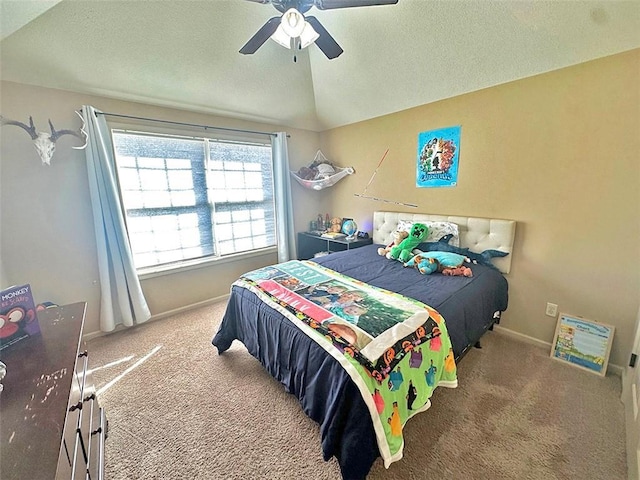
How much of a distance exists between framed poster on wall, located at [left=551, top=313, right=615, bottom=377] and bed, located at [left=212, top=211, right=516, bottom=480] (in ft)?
1.43

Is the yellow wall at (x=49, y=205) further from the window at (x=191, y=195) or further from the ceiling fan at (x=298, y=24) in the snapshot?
the ceiling fan at (x=298, y=24)

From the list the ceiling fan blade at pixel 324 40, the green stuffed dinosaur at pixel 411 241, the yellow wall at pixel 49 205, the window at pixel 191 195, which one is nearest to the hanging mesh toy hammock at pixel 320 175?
the window at pixel 191 195

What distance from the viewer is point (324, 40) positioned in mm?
1756

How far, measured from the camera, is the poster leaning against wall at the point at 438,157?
2.65 meters

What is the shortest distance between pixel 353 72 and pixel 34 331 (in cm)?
307

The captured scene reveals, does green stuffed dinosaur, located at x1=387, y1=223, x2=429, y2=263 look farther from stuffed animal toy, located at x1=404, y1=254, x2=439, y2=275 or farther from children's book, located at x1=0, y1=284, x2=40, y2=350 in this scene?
children's book, located at x1=0, y1=284, x2=40, y2=350

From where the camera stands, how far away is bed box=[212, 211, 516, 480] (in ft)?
3.87

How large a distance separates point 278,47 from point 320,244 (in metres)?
2.30

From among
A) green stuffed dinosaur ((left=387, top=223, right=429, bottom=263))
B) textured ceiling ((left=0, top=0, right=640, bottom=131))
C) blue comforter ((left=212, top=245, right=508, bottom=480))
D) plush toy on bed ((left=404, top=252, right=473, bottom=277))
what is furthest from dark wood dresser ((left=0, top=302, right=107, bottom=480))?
green stuffed dinosaur ((left=387, top=223, right=429, bottom=263))

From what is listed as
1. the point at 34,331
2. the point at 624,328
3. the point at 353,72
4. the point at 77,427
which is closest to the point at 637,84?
the point at 624,328

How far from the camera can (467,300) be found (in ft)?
6.06

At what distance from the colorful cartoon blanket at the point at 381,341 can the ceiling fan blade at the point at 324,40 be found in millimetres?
1659

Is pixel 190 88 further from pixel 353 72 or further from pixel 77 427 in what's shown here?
pixel 77 427

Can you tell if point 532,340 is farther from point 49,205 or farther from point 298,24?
point 49,205
